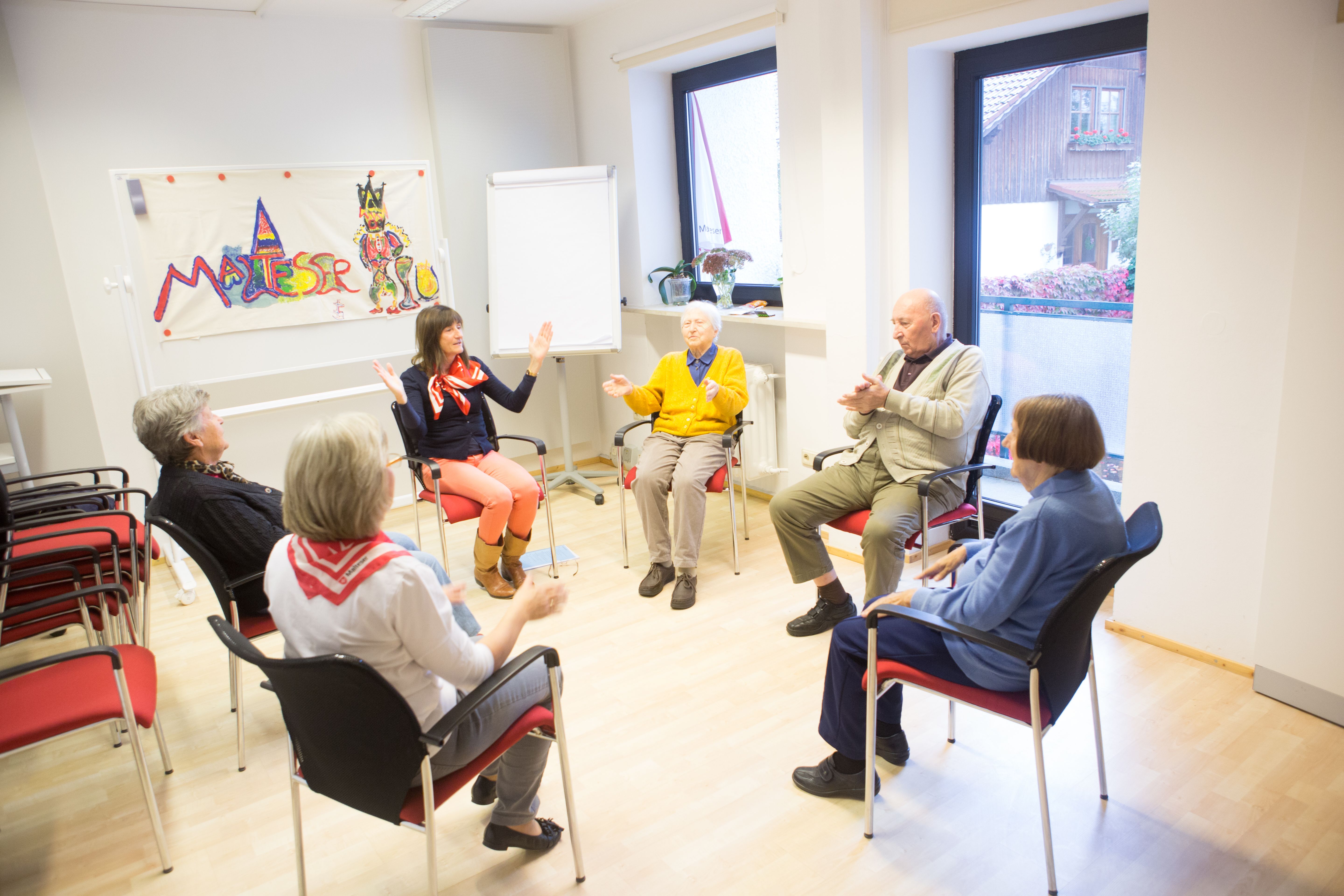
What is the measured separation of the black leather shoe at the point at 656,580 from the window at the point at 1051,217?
1.48 metres

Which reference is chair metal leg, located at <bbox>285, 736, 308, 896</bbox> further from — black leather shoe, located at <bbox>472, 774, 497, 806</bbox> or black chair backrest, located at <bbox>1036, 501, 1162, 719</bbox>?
black chair backrest, located at <bbox>1036, 501, 1162, 719</bbox>

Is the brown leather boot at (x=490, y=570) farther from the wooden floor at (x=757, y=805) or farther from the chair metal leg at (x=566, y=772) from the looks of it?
the chair metal leg at (x=566, y=772)

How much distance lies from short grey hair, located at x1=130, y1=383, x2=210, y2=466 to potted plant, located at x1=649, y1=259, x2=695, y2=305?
9.75 ft

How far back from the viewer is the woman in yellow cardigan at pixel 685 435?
3.81 metres

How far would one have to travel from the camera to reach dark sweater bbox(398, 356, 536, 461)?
12.7 feet

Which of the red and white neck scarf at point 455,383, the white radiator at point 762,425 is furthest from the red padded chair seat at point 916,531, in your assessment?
the red and white neck scarf at point 455,383

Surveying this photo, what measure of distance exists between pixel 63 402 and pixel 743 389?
131 inches

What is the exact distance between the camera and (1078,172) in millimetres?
Answer: 3436

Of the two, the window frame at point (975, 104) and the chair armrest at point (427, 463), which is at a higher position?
the window frame at point (975, 104)

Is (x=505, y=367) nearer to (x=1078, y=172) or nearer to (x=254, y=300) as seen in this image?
(x=254, y=300)

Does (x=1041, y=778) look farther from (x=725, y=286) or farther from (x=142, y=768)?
(x=725, y=286)

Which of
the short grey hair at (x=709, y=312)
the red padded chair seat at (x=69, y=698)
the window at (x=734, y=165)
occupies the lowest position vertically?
the red padded chair seat at (x=69, y=698)

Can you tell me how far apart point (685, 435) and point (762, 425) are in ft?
2.42

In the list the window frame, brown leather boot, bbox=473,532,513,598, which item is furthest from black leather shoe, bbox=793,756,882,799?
the window frame
